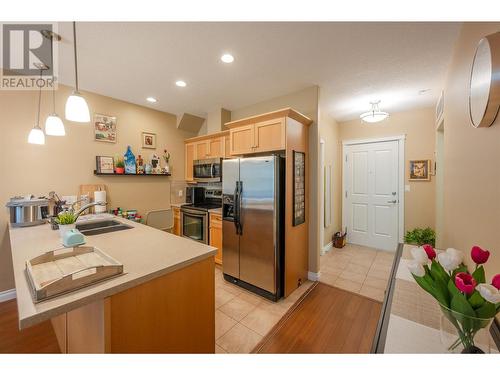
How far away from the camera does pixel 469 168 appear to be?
54.1 inches

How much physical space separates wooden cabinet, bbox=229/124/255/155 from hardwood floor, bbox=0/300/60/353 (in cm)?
260

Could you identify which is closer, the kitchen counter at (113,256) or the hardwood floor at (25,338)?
the kitchen counter at (113,256)

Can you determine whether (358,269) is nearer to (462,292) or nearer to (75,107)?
(462,292)

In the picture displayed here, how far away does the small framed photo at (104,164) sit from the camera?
297 centimetres

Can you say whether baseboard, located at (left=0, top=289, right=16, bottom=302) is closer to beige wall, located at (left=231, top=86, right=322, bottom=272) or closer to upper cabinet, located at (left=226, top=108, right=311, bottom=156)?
upper cabinet, located at (left=226, top=108, right=311, bottom=156)

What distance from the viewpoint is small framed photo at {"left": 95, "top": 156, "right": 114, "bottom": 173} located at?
2975 millimetres

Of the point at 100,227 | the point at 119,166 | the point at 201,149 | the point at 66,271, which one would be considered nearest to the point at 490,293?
the point at 66,271

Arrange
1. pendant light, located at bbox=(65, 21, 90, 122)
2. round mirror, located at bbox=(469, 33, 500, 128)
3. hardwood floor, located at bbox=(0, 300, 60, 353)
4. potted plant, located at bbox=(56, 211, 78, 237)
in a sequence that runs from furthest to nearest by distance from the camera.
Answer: hardwood floor, located at bbox=(0, 300, 60, 353) < potted plant, located at bbox=(56, 211, 78, 237) < pendant light, located at bbox=(65, 21, 90, 122) < round mirror, located at bbox=(469, 33, 500, 128)

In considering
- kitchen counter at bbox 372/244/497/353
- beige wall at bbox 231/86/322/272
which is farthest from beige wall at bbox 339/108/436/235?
kitchen counter at bbox 372/244/497/353

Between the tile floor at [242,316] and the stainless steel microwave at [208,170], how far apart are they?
5.77ft

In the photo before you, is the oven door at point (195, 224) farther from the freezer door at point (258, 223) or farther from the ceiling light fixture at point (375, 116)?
the ceiling light fixture at point (375, 116)

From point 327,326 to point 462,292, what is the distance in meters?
1.61

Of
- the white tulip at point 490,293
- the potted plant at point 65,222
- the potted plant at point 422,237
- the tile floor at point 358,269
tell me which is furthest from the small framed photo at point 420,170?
the potted plant at point 65,222
